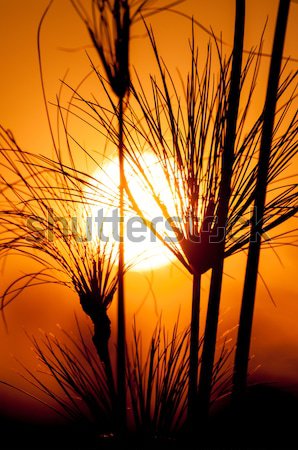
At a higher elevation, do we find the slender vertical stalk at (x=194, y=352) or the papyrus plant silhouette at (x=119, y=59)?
the papyrus plant silhouette at (x=119, y=59)

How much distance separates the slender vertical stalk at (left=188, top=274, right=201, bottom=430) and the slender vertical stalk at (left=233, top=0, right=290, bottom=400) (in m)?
0.06

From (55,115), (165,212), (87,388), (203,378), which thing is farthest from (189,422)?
(55,115)

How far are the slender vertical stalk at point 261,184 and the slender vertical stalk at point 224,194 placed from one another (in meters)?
0.04

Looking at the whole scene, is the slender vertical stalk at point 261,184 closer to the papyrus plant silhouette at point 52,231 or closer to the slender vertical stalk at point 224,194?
the slender vertical stalk at point 224,194

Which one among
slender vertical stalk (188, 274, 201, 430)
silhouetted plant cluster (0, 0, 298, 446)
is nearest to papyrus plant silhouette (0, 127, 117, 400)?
silhouetted plant cluster (0, 0, 298, 446)

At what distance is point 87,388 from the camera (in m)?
0.75

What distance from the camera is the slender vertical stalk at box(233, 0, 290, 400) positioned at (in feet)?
1.87

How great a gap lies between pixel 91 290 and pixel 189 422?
0.26 m

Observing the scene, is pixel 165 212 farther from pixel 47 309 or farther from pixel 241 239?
pixel 47 309

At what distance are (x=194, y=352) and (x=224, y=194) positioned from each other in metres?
0.24

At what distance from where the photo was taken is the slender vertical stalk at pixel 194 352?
0.62 metres

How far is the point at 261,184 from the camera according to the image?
1.89 ft

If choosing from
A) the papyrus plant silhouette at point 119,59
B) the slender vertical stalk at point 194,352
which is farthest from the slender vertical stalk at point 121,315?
the slender vertical stalk at point 194,352

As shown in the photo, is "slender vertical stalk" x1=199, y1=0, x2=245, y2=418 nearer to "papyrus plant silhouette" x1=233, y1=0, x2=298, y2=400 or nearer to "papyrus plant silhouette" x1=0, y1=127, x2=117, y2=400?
"papyrus plant silhouette" x1=233, y1=0, x2=298, y2=400
